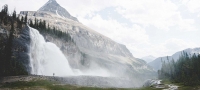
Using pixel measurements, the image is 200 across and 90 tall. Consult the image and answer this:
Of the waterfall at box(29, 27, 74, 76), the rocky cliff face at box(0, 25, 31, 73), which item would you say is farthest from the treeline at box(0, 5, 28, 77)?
the waterfall at box(29, 27, 74, 76)

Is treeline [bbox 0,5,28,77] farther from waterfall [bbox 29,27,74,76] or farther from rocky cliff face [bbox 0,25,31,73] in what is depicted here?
waterfall [bbox 29,27,74,76]

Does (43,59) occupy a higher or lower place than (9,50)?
lower

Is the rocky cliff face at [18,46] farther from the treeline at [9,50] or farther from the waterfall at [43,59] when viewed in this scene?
the waterfall at [43,59]

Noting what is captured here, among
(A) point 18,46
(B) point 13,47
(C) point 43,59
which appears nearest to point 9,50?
(B) point 13,47

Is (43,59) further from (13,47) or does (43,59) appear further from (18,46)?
(13,47)

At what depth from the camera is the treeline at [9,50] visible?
3584 inches

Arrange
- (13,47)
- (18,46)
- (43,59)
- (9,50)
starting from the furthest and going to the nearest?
(43,59) < (18,46) < (13,47) < (9,50)

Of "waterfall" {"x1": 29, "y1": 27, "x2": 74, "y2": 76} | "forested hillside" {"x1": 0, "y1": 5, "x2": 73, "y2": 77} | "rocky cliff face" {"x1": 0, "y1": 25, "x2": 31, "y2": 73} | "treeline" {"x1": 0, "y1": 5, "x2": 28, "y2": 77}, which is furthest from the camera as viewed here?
"waterfall" {"x1": 29, "y1": 27, "x2": 74, "y2": 76}

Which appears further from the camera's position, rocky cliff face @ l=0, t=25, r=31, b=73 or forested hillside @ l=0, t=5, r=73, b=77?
rocky cliff face @ l=0, t=25, r=31, b=73

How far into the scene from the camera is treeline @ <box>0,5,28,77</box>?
9104 centimetres

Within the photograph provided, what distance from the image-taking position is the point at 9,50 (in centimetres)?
9950

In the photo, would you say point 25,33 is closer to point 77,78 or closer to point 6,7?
point 6,7

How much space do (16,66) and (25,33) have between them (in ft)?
108

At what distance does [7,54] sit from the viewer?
97.1m
